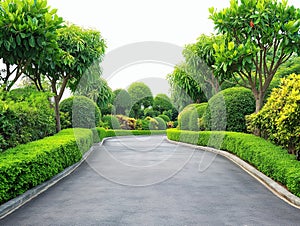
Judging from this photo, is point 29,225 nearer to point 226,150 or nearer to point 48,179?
point 48,179

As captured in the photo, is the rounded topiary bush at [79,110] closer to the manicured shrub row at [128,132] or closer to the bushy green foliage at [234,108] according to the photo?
the manicured shrub row at [128,132]

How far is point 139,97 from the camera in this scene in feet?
197

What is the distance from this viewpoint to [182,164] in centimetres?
1234

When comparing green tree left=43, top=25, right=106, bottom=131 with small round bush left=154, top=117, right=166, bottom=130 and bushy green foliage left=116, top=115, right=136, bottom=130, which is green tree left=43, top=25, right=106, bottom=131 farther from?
small round bush left=154, top=117, right=166, bottom=130

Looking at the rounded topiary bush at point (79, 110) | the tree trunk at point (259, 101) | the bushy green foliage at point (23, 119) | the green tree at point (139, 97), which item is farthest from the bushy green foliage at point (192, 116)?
the green tree at point (139, 97)

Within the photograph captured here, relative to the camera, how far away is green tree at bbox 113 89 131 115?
5344 centimetres

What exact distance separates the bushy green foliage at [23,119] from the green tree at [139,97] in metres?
41.2

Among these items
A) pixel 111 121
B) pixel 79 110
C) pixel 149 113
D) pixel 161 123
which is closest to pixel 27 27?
pixel 79 110

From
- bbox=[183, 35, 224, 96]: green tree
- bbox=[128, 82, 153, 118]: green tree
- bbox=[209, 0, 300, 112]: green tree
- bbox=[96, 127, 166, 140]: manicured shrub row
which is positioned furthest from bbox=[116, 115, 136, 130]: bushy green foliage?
bbox=[209, 0, 300, 112]: green tree

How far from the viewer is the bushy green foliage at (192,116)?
2244 cm

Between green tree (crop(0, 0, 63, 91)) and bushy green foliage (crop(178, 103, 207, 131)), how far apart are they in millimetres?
12186

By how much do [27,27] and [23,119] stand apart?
10.0 ft

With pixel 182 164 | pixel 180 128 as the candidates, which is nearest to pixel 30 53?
pixel 182 164

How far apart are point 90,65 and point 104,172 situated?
10617 mm
